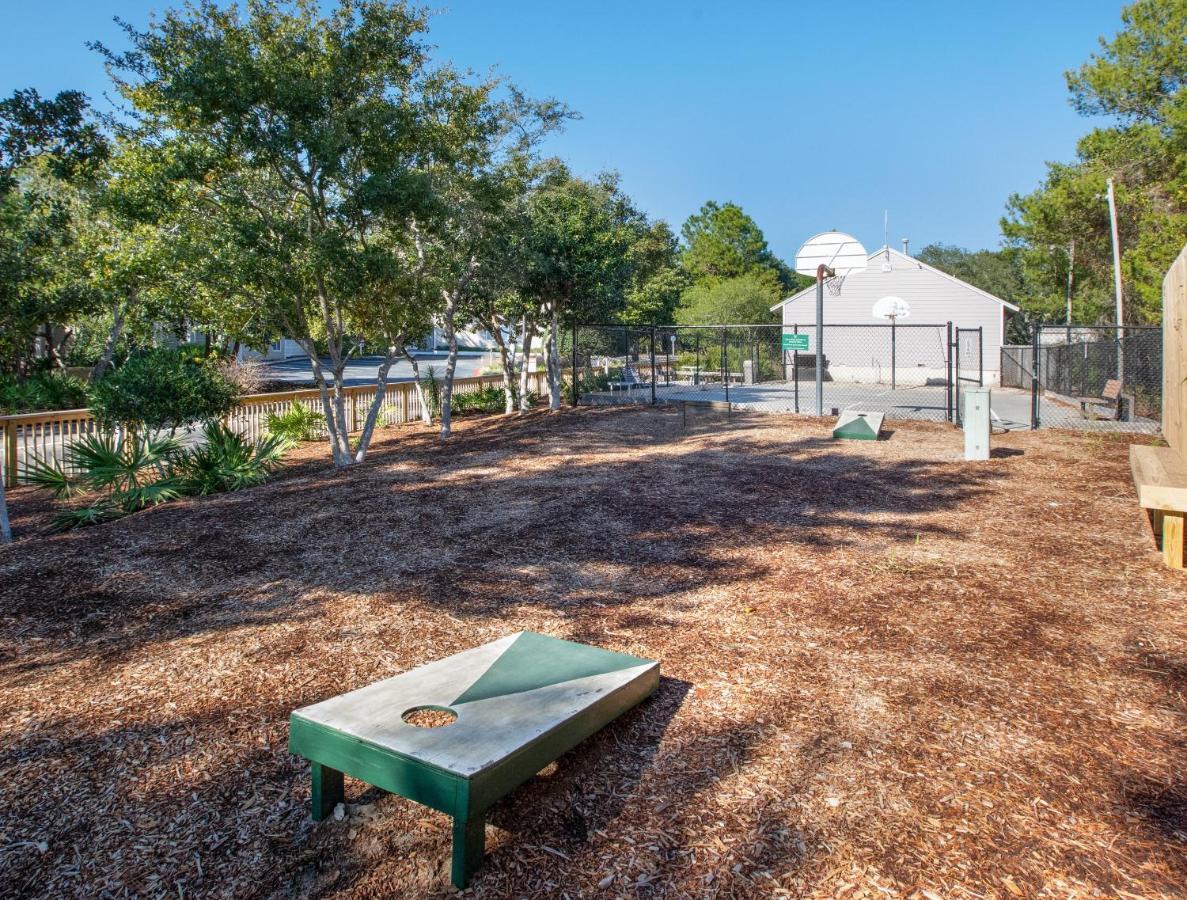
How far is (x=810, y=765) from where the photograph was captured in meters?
3.29

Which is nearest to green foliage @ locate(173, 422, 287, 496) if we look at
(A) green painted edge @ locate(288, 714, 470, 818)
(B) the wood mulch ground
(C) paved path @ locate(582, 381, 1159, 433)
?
(B) the wood mulch ground

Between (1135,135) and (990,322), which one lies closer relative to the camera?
(1135,135)

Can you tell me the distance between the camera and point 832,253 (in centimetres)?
1784

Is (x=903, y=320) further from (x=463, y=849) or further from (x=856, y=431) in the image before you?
(x=463, y=849)

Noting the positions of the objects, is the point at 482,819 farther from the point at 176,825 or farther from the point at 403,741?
the point at 176,825

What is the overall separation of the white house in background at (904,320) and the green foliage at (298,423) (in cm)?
2091

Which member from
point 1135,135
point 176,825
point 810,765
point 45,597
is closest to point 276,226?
point 45,597

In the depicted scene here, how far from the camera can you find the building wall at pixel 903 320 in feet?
102

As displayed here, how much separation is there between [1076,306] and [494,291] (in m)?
36.9

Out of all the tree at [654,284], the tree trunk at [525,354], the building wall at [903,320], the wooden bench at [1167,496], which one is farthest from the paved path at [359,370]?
the wooden bench at [1167,496]

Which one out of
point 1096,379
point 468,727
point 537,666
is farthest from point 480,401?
point 468,727

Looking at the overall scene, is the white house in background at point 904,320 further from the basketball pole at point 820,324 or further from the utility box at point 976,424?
the utility box at point 976,424

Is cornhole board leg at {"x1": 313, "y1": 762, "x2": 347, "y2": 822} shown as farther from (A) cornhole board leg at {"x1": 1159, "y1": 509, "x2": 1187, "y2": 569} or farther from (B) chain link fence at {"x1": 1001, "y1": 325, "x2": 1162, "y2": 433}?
(B) chain link fence at {"x1": 1001, "y1": 325, "x2": 1162, "y2": 433}

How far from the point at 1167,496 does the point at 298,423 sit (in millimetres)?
13494
